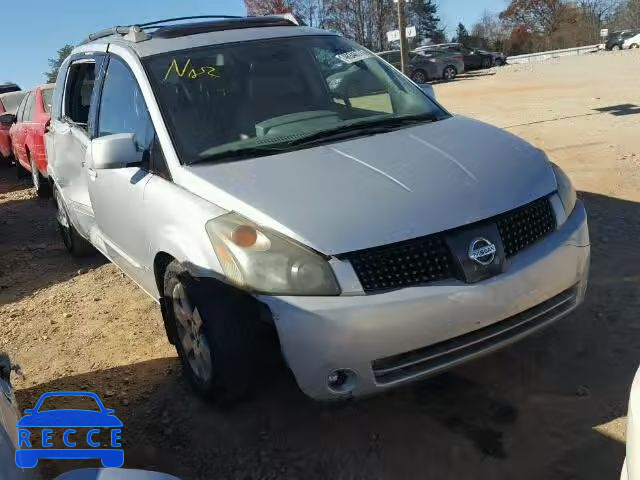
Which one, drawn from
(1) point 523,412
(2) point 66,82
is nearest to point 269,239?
(1) point 523,412

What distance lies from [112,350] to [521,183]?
269 cm

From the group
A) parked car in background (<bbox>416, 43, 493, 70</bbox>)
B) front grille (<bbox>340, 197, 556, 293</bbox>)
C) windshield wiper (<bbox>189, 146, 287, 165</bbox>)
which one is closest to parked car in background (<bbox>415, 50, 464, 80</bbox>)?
parked car in background (<bbox>416, 43, 493, 70</bbox>)

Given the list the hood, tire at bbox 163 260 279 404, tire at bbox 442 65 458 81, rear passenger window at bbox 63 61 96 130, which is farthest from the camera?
tire at bbox 442 65 458 81

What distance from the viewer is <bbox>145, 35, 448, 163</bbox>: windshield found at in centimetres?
349

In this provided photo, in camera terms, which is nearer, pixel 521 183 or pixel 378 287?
pixel 378 287

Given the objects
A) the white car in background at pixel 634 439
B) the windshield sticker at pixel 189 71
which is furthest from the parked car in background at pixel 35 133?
the white car in background at pixel 634 439

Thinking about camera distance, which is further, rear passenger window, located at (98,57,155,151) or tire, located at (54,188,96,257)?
tire, located at (54,188,96,257)

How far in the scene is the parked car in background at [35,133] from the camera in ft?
28.3

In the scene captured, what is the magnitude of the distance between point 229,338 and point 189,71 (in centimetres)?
174

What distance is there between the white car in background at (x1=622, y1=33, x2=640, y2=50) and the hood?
135 feet

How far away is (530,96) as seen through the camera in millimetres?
15477

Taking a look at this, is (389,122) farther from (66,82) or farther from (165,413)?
(66,82)

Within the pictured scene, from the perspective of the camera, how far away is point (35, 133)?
345 inches

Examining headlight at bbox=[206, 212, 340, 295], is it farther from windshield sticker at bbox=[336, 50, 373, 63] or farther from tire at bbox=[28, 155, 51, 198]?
tire at bbox=[28, 155, 51, 198]
